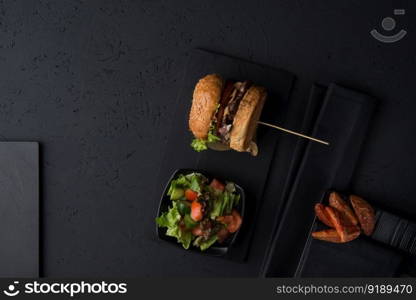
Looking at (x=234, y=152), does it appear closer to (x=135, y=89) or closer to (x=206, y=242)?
(x=206, y=242)

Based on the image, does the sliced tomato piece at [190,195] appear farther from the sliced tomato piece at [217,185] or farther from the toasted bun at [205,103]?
the toasted bun at [205,103]

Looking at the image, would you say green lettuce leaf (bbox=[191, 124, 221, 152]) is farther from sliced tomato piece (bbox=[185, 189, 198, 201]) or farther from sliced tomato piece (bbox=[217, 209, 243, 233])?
sliced tomato piece (bbox=[217, 209, 243, 233])

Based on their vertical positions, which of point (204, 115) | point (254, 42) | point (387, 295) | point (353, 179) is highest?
point (254, 42)

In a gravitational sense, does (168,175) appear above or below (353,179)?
below

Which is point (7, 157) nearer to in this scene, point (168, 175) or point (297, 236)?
point (168, 175)

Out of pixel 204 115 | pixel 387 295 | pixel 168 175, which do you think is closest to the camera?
pixel 204 115

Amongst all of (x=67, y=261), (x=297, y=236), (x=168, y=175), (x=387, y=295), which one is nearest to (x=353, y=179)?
(x=297, y=236)
